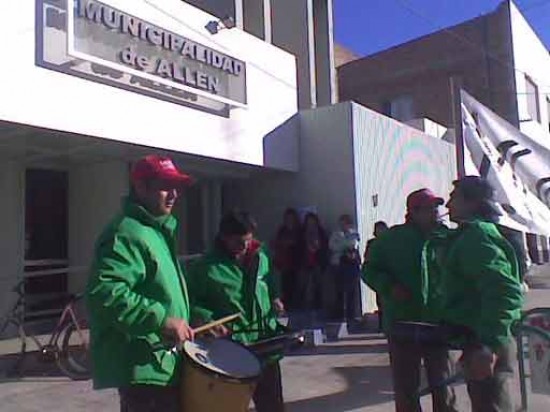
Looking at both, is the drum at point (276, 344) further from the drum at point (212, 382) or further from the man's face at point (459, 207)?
the man's face at point (459, 207)

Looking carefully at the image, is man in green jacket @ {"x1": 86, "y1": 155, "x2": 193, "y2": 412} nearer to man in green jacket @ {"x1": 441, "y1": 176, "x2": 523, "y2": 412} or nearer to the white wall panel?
man in green jacket @ {"x1": 441, "y1": 176, "x2": 523, "y2": 412}

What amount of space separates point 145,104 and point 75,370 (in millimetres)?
3620

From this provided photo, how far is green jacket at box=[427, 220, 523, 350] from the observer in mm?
3109

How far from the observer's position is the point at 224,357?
306 centimetres

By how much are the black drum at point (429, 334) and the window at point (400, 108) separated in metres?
27.1

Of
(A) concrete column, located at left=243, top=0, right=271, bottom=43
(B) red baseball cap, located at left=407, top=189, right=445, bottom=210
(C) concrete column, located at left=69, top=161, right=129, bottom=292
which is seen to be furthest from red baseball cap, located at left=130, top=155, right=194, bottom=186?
(A) concrete column, located at left=243, top=0, right=271, bottom=43

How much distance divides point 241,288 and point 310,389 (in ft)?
10.9

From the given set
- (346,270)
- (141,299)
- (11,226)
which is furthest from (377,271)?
(11,226)

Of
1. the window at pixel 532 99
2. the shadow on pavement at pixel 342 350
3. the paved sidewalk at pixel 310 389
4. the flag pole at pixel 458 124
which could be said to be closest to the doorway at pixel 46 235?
the paved sidewalk at pixel 310 389

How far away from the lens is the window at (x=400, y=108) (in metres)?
30.4

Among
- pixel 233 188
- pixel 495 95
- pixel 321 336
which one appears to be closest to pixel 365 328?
pixel 321 336

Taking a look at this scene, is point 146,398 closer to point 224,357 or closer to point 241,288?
point 224,357

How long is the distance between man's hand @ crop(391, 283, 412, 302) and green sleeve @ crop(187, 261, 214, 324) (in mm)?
1163

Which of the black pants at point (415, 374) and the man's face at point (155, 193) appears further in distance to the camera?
the black pants at point (415, 374)
